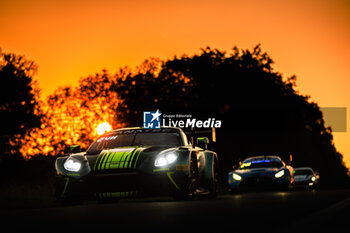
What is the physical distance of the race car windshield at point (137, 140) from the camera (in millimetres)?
13422

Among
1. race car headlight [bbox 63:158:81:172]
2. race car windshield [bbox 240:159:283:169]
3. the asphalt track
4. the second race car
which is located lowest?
the asphalt track

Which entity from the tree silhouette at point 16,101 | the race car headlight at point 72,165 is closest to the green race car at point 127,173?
the race car headlight at point 72,165

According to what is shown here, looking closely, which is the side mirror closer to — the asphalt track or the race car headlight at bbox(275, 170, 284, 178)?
the asphalt track

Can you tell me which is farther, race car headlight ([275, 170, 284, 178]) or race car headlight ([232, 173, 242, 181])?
race car headlight ([232, 173, 242, 181])

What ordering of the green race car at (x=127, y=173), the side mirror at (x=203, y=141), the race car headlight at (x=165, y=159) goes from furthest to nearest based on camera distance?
the side mirror at (x=203, y=141) < the race car headlight at (x=165, y=159) < the green race car at (x=127, y=173)

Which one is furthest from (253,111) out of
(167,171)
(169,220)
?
(169,220)

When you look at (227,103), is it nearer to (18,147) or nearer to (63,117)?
(63,117)

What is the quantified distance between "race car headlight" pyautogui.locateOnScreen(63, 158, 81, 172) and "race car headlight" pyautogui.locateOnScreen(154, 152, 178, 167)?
143 cm

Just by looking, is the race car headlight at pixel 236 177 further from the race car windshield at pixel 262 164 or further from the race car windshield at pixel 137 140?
the race car windshield at pixel 137 140

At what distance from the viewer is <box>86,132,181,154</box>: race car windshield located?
1342 centimetres

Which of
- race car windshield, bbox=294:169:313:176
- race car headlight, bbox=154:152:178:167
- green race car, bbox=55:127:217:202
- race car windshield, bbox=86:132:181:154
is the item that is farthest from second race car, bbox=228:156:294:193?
race car windshield, bbox=294:169:313:176

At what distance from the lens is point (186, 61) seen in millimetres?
49938

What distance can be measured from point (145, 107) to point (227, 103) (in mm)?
7278

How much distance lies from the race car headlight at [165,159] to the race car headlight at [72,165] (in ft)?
4.70
